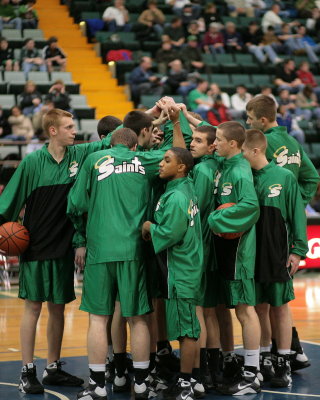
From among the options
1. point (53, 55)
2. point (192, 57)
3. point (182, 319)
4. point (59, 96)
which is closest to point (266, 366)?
point (182, 319)

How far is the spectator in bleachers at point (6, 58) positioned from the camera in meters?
16.1

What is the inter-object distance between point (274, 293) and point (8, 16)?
13.0 m

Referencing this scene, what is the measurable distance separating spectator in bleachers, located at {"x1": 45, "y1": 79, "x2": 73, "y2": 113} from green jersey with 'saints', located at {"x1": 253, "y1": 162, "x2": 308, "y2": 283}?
28.7 ft

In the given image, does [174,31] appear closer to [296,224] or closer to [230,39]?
[230,39]

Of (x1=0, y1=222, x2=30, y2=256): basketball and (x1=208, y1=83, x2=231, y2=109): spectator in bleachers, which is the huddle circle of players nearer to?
(x1=0, y1=222, x2=30, y2=256): basketball

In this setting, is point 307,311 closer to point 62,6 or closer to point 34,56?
point 34,56

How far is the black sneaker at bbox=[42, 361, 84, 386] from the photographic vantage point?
6.30m

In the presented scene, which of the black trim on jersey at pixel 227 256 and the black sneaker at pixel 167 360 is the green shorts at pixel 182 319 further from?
the black sneaker at pixel 167 360

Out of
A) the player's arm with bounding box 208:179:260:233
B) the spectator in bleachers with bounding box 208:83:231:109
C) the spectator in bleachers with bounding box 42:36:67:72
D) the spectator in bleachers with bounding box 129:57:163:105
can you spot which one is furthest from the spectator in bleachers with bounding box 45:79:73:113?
the player's arm with bounding box 208:179:260:233

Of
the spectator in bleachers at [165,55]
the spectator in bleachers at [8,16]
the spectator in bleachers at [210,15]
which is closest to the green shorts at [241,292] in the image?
the spectator in bleachers at [165,55]

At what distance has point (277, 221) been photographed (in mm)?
6367

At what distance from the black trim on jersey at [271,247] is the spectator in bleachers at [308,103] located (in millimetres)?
12261

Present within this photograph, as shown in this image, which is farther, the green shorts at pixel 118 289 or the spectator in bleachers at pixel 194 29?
the spectator in bleachers at pixel 194 29

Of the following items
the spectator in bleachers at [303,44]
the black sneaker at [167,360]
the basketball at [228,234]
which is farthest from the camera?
the spectator in bleachers at [303,44]
